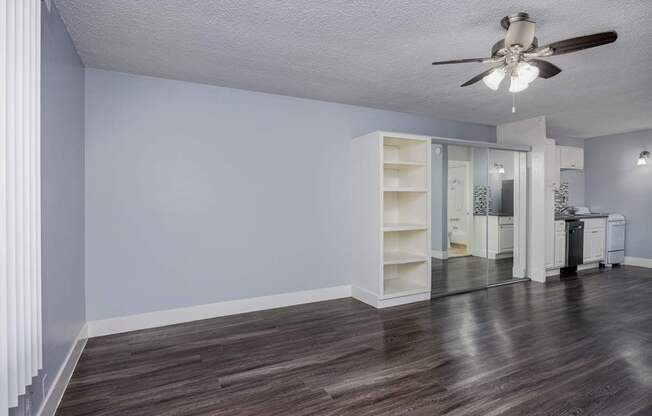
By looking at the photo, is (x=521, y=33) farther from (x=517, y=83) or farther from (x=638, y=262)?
(x=638, y=262)

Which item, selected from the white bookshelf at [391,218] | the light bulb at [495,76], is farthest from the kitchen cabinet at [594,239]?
the light bulb at [495,76]

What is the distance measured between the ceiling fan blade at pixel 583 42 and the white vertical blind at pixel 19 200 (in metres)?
→ 2.75

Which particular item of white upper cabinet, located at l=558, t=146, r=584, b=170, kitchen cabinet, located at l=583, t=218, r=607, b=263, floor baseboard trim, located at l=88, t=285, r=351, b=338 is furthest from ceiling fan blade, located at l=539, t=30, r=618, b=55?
kitchen cabinet, located at l=583, t=218, r=607, b=263

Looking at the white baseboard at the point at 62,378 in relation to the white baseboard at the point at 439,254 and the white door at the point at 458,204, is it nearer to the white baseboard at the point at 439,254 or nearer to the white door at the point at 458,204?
the white baseboard at the point at 439,254

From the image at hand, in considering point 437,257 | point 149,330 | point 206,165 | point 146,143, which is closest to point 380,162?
point 437,257

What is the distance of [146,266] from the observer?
10.9ft

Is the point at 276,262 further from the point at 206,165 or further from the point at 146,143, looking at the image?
the point at 146,143

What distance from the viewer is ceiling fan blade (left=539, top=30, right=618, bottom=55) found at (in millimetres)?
1917

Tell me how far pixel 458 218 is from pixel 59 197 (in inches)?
162

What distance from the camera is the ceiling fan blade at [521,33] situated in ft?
6.97

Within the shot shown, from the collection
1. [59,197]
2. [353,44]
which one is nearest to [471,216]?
[353,44]

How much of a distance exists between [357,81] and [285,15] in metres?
1.38

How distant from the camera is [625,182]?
20.7 ft

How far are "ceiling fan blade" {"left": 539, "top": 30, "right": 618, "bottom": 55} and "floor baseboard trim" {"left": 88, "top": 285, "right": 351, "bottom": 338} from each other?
325cm
